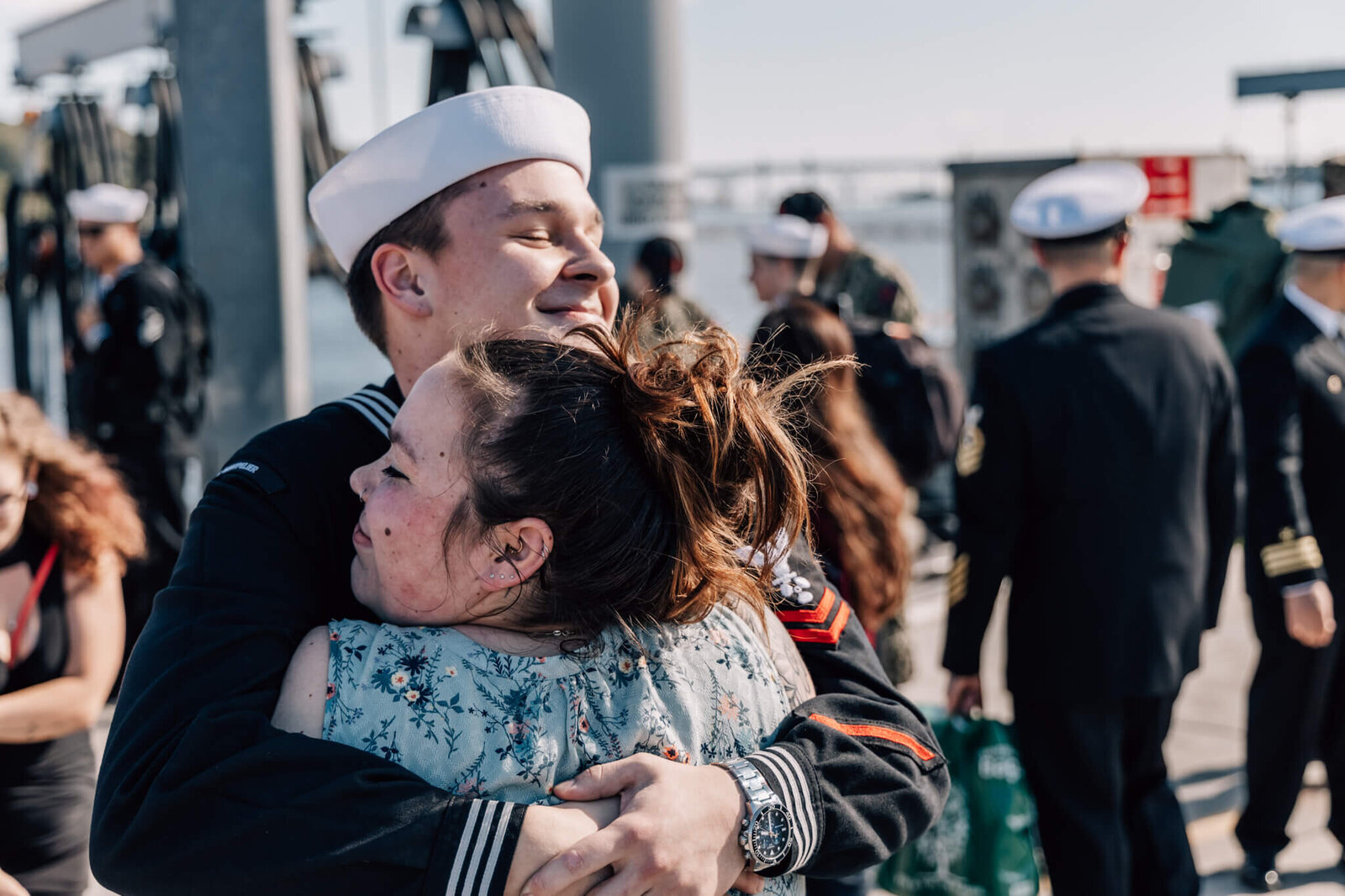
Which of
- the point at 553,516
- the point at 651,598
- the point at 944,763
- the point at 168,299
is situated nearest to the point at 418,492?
the point at 553,516

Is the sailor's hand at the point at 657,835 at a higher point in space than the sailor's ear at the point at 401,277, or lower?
lower

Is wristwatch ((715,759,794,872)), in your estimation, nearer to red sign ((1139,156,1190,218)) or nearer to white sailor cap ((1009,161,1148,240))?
white sailor cap ((1009,161,1148,240))

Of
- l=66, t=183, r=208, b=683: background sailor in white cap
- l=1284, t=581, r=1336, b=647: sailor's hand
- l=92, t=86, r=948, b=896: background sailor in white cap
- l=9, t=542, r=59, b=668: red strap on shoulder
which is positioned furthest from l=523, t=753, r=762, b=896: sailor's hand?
l=66, t=183, r=208, b=683: background sailor in white cap

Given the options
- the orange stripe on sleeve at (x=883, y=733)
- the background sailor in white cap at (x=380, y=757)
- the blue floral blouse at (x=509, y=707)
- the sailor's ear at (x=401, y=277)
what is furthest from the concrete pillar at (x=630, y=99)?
the blue floral blouse at (x=509, y=707)

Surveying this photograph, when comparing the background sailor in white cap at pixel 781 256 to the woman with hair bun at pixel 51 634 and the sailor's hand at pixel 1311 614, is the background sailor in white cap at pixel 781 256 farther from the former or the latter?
the woman with hair bun at pixel 51 634

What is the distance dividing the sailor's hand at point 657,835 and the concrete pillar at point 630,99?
3.77 metres

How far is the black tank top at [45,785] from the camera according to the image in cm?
243

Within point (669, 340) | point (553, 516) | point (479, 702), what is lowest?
point (479, 702)

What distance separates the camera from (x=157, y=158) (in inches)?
386

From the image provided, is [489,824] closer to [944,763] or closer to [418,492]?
[418,492]

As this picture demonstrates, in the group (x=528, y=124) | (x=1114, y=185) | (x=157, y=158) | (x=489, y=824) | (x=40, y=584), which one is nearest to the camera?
(x=489, y=824)

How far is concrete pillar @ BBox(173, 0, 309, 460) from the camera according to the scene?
410 cm

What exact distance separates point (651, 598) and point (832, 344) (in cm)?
223

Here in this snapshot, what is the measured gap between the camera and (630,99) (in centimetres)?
471
